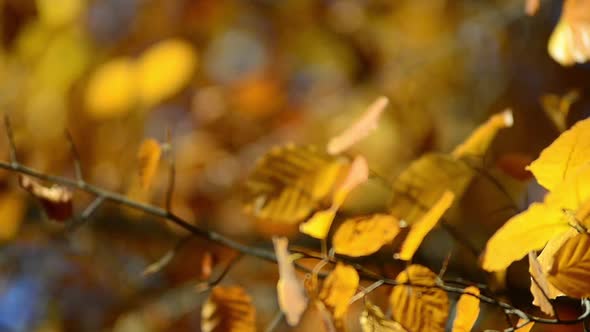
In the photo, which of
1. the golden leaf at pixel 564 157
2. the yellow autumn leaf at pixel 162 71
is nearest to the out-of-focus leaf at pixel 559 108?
the golden leaf at pixel 564 157

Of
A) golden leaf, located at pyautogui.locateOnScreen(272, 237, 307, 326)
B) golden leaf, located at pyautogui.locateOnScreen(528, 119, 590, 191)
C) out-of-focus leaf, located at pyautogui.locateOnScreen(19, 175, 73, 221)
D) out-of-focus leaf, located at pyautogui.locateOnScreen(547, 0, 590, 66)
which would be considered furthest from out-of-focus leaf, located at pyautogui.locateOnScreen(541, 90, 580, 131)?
out-of-focus leaf, located at pyautogui.locateOnScreen(19, 175, 73, 221)

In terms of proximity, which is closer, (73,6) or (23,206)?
(23,206)

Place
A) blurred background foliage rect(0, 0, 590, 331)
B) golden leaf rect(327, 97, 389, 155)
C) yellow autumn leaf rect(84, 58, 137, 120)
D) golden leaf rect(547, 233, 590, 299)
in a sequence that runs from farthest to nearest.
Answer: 1. yellow autumn leaf rect(84, 58, 137, 120)
2. blurred background foliage rect(0, 0, 590, 331)
3. golden leaf rect(327, 97, 389, 155)
4. golden leaf rect(547, 233, 590, 299)

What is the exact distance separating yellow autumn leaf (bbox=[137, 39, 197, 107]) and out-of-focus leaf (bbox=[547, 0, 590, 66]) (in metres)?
1.69

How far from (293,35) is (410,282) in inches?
74.1

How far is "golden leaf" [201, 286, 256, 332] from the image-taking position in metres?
0.62

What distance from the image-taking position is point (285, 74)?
7.54 feet

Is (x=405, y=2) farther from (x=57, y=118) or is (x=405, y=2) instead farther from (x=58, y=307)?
(x=58, y=307)

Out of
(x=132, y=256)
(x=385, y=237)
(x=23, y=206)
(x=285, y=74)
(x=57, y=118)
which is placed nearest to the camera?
(x=385, y=237)

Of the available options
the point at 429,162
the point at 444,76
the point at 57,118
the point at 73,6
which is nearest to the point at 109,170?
the point at 57,118

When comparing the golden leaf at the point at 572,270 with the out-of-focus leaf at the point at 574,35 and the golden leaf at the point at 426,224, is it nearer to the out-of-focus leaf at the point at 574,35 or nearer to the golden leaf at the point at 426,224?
the golden leaf at the point at 426,224

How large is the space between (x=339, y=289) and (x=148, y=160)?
202mm

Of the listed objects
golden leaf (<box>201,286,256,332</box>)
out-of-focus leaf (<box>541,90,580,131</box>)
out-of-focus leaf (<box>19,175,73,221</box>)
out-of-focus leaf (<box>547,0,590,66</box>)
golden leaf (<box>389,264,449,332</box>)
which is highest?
out-of-focus leaf (<box>547,0,590,66</box>)

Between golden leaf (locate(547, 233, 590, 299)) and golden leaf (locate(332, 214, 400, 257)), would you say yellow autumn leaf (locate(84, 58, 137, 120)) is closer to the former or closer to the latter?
golden leaf (locate(332, 214, 400, 257))
